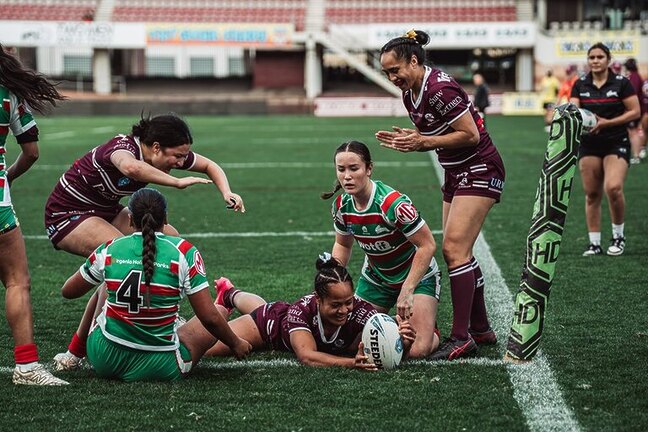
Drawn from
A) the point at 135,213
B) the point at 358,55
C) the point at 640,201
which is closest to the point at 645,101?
the point at 640,201

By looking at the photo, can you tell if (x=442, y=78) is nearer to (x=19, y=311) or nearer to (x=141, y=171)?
(x=141, y=171)

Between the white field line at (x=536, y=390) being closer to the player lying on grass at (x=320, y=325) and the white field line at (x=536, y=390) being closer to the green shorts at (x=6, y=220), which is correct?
the player lying on grass at (x=320, y=325)

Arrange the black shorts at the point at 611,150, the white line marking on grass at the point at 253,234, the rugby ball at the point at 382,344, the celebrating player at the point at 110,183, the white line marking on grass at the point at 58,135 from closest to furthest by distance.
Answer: the rugby ball at the point at 382,344
the celebrating player at the point at 110,183
the black shorts at the point at 611,150
the white line marking on grass at the point at 253,234
the white line marking on grass at the point at 58,135

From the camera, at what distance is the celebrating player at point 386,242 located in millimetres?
5723

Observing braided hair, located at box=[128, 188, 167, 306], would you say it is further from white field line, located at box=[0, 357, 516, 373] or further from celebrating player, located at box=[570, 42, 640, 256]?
celebrating player, located at box=[570, 42, 640, 256]

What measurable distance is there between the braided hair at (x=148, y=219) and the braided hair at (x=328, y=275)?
39.5 inches

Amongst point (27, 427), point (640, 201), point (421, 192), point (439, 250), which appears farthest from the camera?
point (421, 192)

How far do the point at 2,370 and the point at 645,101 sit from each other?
16.2 m

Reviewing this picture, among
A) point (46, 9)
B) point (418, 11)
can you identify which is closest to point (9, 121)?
point (418, 11)

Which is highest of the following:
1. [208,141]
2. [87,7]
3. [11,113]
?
[87,7]

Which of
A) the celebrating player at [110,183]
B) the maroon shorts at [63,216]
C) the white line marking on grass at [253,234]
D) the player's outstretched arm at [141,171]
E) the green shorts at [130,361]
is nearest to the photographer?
the green shorts at [130,361]

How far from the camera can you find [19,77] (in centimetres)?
527

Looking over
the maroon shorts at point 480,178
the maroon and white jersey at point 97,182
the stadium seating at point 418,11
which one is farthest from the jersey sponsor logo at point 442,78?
the stadium seating at point 418,11

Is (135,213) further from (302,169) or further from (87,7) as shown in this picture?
(87,7)
